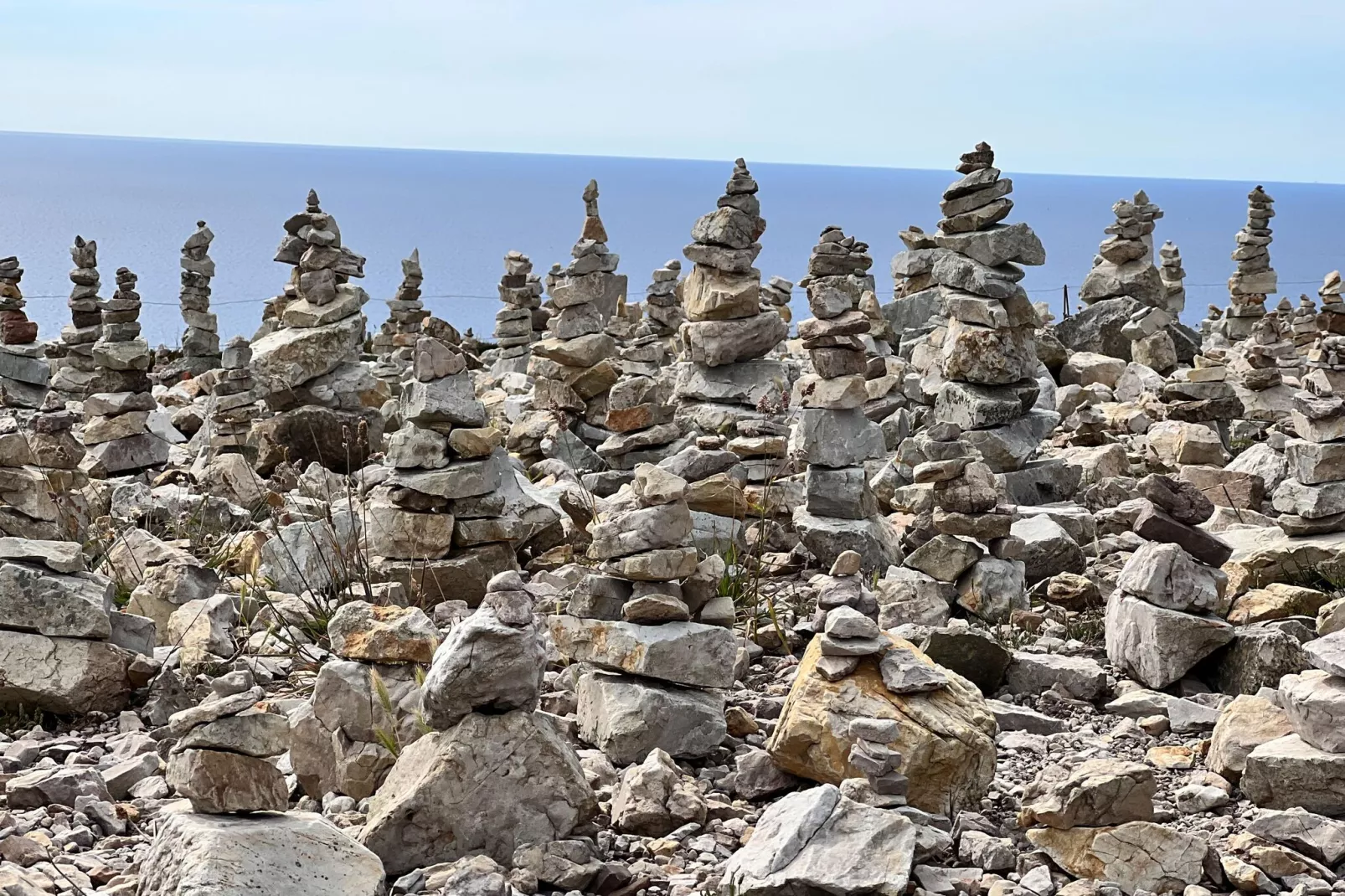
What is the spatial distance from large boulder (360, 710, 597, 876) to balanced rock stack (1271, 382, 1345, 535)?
16.2 ft

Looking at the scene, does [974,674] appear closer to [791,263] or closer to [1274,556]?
[1274,556]

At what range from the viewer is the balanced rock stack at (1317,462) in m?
7.67

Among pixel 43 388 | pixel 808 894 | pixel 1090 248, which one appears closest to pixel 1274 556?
pixel 808 894

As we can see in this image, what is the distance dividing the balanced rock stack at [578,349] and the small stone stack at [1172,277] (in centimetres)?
951


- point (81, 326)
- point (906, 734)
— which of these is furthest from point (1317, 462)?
point (81, 326)

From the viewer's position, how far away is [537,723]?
483 centimetres

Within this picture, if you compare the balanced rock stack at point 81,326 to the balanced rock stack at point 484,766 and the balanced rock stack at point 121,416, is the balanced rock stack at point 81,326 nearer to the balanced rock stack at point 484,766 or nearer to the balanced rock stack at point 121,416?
the balanced rock stack at point 121,416

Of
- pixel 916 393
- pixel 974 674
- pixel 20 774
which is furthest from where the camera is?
pixel 916 393

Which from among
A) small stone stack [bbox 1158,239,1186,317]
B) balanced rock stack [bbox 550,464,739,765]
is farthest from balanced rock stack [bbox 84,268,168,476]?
small stone stack [bbox 1158,239,1186,317]

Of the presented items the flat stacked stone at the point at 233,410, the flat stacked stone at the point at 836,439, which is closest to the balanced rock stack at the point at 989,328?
the flat stacked stone at the point at 836,439

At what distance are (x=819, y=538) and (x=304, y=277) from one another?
6.19 m

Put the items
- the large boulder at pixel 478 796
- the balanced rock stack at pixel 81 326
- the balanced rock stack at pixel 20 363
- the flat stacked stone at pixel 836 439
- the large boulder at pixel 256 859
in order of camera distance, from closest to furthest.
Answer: the large boulder at pixel 256 859, the large boulder at pixel 478 796, the flat stacked stone at pixel 836 439, the balanced rock stack at pixel 20 363, the balanced rock stack at pixel 81 326

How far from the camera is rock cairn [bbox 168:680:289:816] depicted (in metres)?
4.14

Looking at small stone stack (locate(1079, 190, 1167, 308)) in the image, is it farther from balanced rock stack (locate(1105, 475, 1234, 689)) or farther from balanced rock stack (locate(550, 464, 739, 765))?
balanced rock stack (locate(550, 464, 739, 765))
